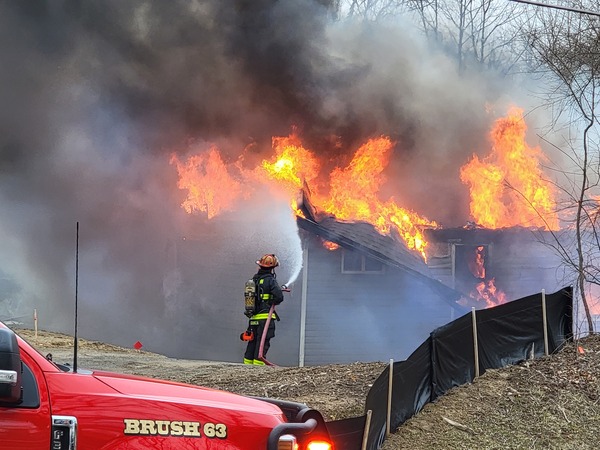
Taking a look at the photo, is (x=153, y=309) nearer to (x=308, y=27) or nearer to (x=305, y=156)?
(x=305, y=156)

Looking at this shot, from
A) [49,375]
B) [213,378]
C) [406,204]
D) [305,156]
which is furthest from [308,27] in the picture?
[49,375]

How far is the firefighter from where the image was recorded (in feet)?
39.2

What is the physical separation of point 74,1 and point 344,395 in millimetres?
Result: 14011

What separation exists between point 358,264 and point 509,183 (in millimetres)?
7456

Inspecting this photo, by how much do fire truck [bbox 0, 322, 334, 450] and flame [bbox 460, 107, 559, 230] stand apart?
55.8 ft

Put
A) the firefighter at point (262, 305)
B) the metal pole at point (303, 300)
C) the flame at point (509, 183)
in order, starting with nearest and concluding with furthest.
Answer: the firefighter at point (262, 305)
the metal pole at point (303, 300)
the flame at point (509, 183)

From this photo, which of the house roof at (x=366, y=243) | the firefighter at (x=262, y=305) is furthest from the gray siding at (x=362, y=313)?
the firefighter at (x=262, y=305)

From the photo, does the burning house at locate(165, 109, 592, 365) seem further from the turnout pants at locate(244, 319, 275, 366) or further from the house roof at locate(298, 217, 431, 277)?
the turnout pants at locate(244, 319, 275, 366)

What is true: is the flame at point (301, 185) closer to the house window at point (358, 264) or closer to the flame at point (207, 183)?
the flame at point (207, 183)

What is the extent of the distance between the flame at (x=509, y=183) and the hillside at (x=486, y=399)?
10.4m

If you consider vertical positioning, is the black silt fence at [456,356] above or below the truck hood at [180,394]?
below

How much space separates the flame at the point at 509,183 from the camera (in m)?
21.2

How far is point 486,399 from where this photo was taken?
872 centimetres

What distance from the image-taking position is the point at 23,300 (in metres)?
22.0
